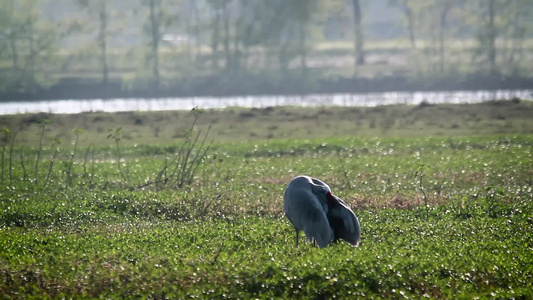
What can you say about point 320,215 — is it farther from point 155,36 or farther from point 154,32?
point 154,32

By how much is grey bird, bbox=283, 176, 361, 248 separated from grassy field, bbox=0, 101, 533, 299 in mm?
363

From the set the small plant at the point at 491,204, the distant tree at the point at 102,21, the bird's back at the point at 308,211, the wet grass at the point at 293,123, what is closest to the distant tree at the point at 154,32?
the distant tree at the point at 102,21

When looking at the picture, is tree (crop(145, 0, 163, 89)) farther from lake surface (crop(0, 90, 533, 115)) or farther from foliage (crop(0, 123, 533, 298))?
foliage (crop(0, 123, 533, 298))

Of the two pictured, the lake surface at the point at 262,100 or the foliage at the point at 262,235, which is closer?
the foliage at the point at 262,235

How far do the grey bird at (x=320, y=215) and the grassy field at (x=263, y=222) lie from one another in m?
0.36

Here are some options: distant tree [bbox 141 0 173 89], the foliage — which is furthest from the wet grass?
distant tree [bbox 141 0 173 89]

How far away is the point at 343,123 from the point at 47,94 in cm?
3570

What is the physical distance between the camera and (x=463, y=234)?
15352 mm

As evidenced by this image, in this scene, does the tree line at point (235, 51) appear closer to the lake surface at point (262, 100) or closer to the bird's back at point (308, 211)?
the lake surface at point (262, 100)

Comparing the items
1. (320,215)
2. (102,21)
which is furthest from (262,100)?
(320,215)

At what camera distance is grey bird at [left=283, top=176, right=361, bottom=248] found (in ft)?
46.7

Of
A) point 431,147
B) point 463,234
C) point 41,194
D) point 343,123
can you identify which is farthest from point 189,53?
point 463,234

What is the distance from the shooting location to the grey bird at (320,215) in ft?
46.7

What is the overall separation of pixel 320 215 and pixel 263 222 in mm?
3173
